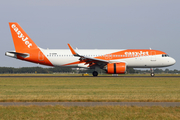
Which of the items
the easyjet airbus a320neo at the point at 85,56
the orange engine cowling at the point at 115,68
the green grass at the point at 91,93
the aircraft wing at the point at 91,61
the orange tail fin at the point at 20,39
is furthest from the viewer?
the orange tail fin at the point at 20,39

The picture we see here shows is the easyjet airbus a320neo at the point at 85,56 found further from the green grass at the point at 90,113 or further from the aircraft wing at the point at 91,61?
the green grass at the point at 90,113

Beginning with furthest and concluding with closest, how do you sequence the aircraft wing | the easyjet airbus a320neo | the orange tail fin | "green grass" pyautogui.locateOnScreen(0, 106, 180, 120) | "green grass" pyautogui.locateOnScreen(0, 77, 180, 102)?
the orange tail fin, the easyjet airbus a320neo, the aircraft wing, "green grass" pyautogui.locateOnScreen(0, 77, 180, 102), "green grass" pyautogui.locateOnScreen(0, 106, 180, 120)

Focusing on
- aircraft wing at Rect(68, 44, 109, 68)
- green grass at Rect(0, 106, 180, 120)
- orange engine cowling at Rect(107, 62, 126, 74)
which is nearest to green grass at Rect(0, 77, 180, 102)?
green grass at Rect(0, 106, 180, 120)

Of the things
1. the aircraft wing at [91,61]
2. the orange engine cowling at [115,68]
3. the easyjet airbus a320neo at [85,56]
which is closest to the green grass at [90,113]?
the orange engine cowling at [115,68]

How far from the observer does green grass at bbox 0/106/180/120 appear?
10.3m

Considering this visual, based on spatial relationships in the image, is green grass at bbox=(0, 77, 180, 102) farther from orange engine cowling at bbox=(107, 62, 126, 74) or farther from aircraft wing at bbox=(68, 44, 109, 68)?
aircraft wing at bbox=(68, 44, 109, 68)

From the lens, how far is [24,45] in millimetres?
43688

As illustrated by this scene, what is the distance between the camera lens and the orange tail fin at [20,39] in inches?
1720

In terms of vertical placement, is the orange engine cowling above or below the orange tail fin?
below

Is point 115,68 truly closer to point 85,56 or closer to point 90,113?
point 85,56

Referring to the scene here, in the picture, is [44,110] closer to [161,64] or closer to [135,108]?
[135,108]

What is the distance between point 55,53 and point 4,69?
8679cm

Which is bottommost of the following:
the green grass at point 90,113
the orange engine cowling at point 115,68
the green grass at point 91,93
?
the green grass at point 90,113

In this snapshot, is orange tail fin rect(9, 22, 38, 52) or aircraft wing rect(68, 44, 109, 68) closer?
aircraft wing rect(68, 44, 109, 68)
